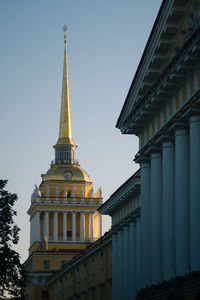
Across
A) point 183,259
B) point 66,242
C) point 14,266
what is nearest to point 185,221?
point 183,259

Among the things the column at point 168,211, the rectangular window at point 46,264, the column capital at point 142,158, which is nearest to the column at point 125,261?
the column capital at point 142,158

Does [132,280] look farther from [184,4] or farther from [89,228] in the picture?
[89,228]

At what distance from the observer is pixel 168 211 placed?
32.4 m

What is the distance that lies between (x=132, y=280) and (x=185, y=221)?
17269 millimetres

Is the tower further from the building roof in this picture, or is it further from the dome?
the building roof

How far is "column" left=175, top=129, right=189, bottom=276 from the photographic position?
30109 mm

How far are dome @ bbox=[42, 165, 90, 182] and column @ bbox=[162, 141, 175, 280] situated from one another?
9262 centimetres

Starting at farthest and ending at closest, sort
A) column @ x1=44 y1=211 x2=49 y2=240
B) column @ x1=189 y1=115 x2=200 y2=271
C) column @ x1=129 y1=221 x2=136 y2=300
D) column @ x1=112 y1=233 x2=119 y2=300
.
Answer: column @ x1=44 y1=211 x2=49 y2=240, column @ x1=112 y1=233 x2=119 y2=300, column @ x1=129 y1=221 x2=136 y2=300, column @ x1=189 y1=115 x2=200 y2=271

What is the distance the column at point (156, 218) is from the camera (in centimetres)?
3403

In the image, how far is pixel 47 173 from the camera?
12681 cm

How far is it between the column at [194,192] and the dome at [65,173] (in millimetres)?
96484

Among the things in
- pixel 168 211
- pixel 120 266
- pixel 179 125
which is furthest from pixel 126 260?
pixel 179 125

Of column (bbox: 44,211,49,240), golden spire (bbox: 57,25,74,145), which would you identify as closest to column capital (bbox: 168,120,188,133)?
column (bbox: 44,211,49,240)

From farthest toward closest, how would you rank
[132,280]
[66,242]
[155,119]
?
[66,242], [132,280], [155,119]
